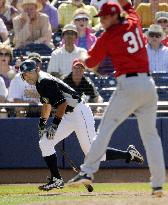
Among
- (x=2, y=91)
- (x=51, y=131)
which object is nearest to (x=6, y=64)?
(x=2, y=91)

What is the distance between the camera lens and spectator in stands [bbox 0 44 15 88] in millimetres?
13469

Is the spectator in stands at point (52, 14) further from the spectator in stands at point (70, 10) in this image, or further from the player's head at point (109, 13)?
the player's head at point (109, 13)

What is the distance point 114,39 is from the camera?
26.4ft

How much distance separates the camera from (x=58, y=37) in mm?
14617

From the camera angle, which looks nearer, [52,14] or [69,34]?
[69,34]

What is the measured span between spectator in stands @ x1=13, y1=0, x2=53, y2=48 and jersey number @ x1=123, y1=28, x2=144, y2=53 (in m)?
6.07

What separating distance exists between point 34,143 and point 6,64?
1.38 meters

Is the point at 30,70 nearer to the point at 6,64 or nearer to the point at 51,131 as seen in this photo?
the point at 51,131

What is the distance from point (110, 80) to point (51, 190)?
8.28ft

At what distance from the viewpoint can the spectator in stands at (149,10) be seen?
1463cm

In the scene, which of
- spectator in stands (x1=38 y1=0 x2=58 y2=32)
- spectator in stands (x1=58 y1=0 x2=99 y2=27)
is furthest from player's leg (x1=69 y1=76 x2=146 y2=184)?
spectator in stands (x1=58 y1=0 x2=99 y2=27)

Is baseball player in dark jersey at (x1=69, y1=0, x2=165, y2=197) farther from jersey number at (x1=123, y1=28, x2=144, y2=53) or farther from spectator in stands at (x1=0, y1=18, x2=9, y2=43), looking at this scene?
spectator in stands at (x1=0, y1=18, x2=9, y2=43)

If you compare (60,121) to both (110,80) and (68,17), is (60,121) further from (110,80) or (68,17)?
(68,17)

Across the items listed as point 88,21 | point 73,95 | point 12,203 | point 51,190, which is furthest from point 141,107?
point 88,21
